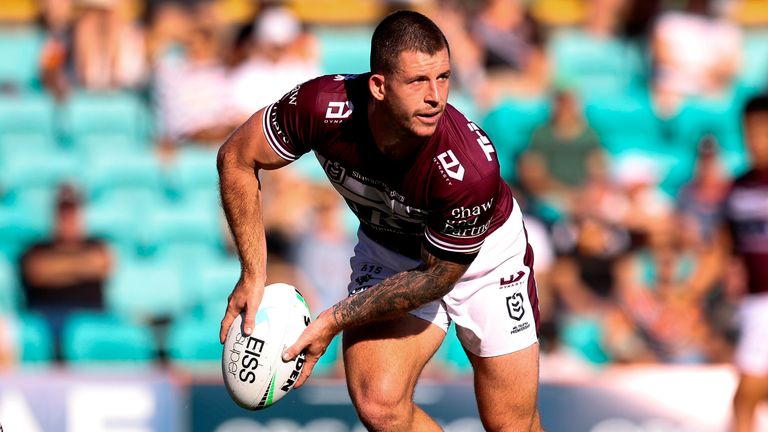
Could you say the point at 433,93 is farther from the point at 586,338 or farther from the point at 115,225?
the point at 115,225

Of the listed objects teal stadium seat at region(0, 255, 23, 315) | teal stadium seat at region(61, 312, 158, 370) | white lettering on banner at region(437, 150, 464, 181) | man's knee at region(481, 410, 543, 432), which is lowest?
teal stadium seat at region(61, 312, 158, 370)

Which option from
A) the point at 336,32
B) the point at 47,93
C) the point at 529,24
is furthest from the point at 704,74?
the point at 47,93

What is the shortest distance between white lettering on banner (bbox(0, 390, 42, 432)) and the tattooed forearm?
12.5 feet

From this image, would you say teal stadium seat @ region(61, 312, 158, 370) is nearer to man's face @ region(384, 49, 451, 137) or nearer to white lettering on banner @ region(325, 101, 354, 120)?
white lettering on banner @ region(325, 101, 354, 120)

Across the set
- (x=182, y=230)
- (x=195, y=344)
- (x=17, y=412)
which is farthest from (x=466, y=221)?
(x=182, y=230)

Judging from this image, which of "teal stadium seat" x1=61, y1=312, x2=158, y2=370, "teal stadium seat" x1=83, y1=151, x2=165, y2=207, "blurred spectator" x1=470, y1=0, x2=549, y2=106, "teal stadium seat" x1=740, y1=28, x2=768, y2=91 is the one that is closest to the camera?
"teal stadium seat" x1=61, y1=312, x2=158, y2=370

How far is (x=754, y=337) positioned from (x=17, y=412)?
16.7 feet

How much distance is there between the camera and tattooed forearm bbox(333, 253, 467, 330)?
5.76 meters

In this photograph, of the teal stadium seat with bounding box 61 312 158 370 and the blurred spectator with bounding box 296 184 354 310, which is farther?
the blurred spectator with bounding box 296 184 354 310

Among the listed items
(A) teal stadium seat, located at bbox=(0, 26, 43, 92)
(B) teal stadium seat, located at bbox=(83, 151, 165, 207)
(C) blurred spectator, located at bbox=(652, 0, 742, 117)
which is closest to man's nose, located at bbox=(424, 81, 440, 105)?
(B) teal stadium seat, located at bbox=(83, 151, 165, 207)

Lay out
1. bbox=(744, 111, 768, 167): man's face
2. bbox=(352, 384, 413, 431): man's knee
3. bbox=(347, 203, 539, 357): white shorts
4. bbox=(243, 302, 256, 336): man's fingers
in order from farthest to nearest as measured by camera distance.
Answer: bbox=(744, 111, 768, 167): man's face < bbox=(347, 203, 539, 357): white shorts < bbox=(352, 384, 413, 431): man's knee < bbox=(243, 302, 256, 336): man's fingers

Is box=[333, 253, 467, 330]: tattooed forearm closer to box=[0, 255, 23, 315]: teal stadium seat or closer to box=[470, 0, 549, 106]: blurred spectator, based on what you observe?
box=[0, 255, 23, 315]: teal stadium seat

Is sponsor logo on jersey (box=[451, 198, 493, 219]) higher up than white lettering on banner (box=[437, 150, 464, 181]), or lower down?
lower down

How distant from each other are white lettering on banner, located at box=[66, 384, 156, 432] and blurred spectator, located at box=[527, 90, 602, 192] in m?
4.53
